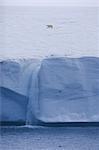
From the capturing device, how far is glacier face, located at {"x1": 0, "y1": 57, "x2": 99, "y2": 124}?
820 centimetres

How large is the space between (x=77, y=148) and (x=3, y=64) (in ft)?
2.80

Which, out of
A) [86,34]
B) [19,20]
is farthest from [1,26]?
[86,34]

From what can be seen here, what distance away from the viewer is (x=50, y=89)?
8219 millimetres

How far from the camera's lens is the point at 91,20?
8.10m

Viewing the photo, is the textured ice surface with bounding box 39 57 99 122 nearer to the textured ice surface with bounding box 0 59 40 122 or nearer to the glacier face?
the glacier face

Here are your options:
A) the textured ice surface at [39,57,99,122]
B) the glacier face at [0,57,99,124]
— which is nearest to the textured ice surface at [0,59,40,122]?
the glacier face at [0,57,99,124]

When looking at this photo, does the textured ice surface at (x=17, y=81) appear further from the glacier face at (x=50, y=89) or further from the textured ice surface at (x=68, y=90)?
the textured ice surface at (x=68, y=90)

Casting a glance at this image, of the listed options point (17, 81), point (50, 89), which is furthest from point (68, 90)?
point (17, 81)

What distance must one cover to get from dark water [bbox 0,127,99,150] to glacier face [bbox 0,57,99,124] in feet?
0.25

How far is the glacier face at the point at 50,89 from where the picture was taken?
8.20 m

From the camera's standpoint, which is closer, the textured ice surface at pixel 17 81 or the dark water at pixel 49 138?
the dark water at pixel 49 138

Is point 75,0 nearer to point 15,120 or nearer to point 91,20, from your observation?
point 91,20

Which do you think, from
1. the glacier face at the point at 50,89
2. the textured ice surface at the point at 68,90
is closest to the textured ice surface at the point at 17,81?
the glacier face at the point at 50,89

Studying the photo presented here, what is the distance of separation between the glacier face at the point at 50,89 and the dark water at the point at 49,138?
3.1 inches
